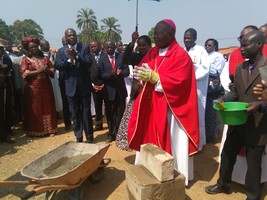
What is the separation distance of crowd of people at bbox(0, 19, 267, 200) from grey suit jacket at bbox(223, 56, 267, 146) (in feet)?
0.03

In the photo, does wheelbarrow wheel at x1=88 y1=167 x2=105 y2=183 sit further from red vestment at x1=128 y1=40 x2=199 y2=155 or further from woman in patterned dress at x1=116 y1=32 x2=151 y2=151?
woman in patterned dress at x1=116 y1=32 x2=151 y2=151

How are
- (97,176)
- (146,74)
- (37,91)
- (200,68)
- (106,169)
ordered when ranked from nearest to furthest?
(146,74) < (97,176) < (106,169) < (200,68) < (37,91)

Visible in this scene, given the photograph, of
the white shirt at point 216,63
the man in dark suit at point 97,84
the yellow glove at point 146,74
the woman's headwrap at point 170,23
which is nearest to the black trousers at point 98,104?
the man in dark suit at point 97,84

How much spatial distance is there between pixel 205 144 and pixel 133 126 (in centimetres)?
239

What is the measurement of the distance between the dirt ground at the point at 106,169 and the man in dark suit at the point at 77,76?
0.85 m

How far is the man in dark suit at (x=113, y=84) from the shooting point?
19.1 feet

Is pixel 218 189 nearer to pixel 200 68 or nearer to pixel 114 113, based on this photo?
pixel 200 68

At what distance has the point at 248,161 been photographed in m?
3.31

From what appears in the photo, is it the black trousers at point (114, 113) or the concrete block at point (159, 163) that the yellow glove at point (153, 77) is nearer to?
the concrete block at point (159, 163)

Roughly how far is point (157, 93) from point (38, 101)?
3.43 meters

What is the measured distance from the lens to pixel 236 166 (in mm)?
4035

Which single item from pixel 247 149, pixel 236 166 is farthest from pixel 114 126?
pixel 247 149

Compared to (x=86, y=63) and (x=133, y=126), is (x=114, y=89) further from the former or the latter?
(x=133, y=126)

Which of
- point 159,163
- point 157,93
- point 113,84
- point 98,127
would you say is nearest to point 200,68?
point 157,93
